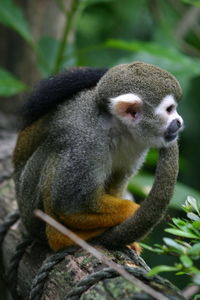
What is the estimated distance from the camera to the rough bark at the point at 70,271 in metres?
2.17

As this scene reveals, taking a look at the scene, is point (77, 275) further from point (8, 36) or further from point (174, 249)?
point (8, 36)

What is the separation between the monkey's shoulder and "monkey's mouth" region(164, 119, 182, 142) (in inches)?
23.2

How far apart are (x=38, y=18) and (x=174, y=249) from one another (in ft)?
14.2

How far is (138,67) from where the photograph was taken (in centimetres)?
287

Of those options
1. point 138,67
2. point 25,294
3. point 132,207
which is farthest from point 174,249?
point 25,294

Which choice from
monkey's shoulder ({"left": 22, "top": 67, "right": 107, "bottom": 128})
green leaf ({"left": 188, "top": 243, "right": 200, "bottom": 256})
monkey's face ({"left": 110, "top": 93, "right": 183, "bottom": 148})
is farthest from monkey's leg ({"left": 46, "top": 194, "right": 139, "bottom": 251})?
green leaf ({"left": 188, "top": 243, "right": 200, "bottom": 256})

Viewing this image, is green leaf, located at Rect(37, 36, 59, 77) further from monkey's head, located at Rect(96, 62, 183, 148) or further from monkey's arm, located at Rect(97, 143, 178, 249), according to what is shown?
monkey's arm, located at Rect(97, 143, 178, 249)

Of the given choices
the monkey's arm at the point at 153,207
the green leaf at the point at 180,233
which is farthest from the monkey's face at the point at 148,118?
the green leaf at the point at 180,233

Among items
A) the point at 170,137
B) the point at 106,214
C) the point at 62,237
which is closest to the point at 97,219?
the point at 106,214

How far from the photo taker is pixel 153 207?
2.67m

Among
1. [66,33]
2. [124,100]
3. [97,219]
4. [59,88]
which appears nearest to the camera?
[124,100]

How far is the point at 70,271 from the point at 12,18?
2.73 metres

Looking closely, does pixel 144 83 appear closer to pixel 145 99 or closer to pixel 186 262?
pixel 145 99

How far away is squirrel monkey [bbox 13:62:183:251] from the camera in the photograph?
283cm
